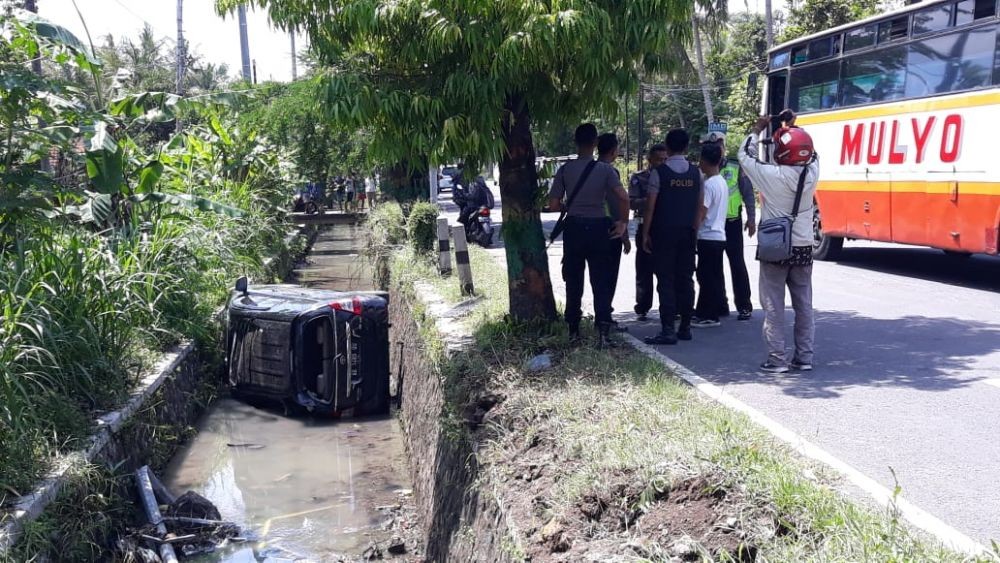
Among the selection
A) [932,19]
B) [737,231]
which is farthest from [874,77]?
[737,231]

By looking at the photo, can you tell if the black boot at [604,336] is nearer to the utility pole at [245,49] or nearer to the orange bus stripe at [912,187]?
the orange bus stripe at [912,187]

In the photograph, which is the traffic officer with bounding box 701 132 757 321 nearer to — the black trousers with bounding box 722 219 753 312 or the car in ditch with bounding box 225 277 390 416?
the black trousers with bounding box 722 219 753 312

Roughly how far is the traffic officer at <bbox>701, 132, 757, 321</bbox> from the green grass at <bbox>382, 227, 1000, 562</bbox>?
2.40 m

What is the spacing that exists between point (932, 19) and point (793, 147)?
6791 millimetres

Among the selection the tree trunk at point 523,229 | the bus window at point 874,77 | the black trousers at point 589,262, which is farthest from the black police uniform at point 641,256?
the bus window at point 874,77

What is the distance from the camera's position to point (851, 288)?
11.6m

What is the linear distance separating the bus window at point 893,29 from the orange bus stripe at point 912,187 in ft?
6.52

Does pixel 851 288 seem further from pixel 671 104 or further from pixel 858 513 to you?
pixel 671 104

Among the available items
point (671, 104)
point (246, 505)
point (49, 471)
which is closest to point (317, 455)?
point (246, 505)

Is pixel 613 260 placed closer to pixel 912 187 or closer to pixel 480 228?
pixel 912 187

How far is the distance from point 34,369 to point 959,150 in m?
10.4

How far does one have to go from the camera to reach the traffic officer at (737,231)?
364 inches

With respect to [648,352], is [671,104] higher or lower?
higher

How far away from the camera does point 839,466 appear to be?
15.4ft
